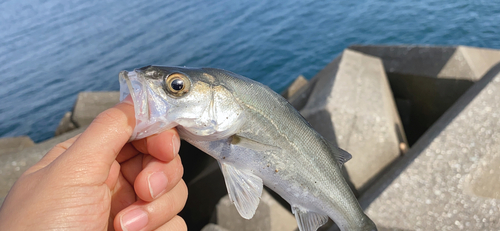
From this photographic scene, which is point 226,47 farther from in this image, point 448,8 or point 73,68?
point 448,8

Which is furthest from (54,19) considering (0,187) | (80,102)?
(0,187)

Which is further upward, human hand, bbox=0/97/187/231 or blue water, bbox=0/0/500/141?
human hand, bbox=0/97/187/231

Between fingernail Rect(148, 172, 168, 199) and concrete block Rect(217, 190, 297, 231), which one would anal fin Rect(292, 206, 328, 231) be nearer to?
fingernail Rect(148, 172, 168, 199)

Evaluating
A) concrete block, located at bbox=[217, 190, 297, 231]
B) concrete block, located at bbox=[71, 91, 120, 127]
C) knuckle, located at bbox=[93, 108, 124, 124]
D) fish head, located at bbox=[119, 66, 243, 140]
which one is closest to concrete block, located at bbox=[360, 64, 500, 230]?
concrete block, located at bbox=[217, 190, 297, 231]

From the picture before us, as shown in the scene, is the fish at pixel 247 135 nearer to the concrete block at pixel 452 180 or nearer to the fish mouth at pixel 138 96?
the fish mouth at pixel 138 96

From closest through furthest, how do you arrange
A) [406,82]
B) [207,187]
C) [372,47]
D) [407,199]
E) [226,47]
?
[407,199]
[207,187]
[406,82]
[372,47]
[226,47]

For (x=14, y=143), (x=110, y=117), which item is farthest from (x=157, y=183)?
(x=14, y=143)

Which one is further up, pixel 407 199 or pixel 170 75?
pixel 170 75

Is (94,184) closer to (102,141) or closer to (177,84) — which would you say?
(102,141)
